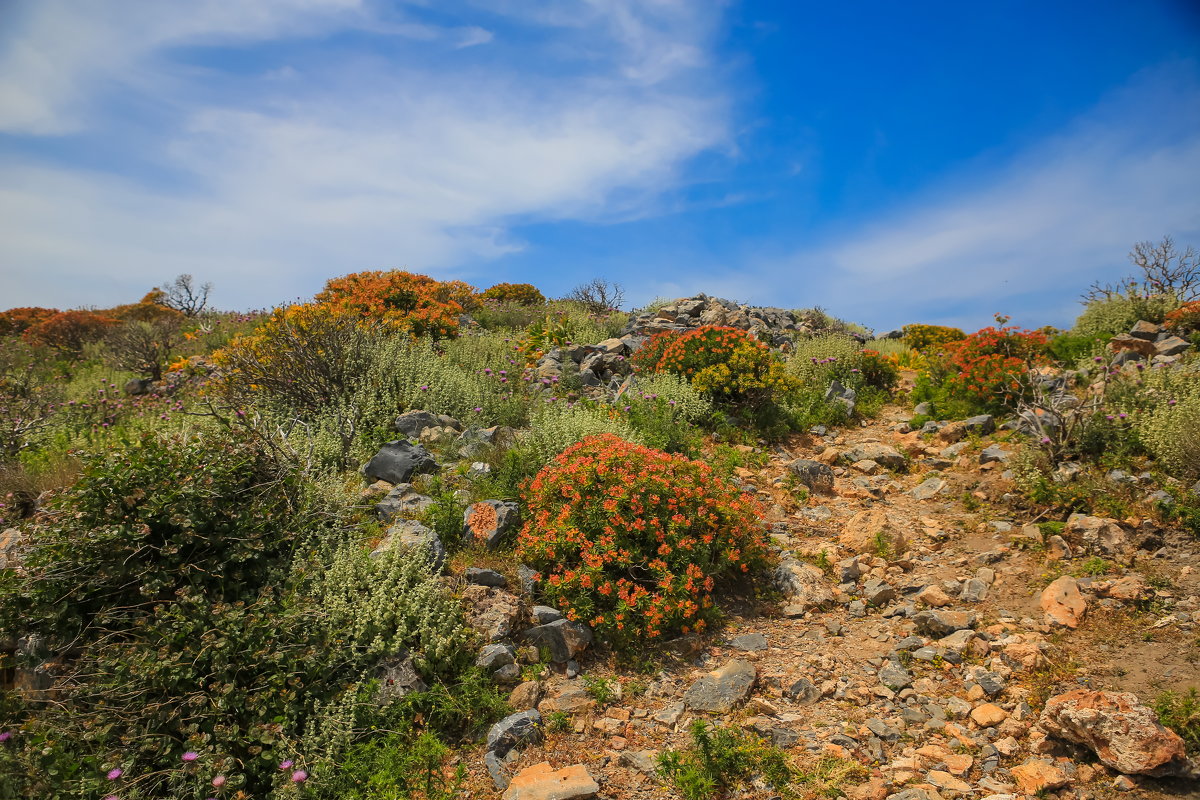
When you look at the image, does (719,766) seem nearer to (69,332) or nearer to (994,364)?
(994,364)

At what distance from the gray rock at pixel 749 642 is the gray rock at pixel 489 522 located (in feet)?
7.11

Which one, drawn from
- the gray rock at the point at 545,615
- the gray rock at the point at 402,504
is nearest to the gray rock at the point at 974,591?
the gray rock at the point at 545,615

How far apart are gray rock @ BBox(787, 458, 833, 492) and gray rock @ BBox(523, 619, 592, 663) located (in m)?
4.45

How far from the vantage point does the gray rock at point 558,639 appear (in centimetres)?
479

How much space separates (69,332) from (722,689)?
844 inches

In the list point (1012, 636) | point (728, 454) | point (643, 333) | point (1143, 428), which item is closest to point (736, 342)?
point (728, 454)

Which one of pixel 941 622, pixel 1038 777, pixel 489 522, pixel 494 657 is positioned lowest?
pixel 1038 777

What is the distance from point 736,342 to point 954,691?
6625 mm

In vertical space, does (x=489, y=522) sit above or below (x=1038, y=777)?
above

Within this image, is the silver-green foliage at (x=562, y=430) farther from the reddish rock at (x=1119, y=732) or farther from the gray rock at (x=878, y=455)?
the reddish rock at (x=1119, y=732)

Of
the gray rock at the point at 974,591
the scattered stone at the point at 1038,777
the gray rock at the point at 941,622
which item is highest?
the gray rock at the point at 974,591

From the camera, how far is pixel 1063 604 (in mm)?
5188

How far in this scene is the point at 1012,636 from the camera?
493 centimetres

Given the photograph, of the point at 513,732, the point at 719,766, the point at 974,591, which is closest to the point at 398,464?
the point at 513,732
